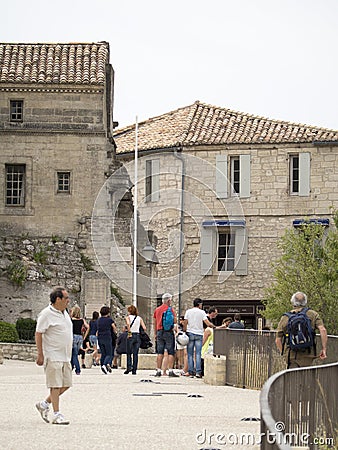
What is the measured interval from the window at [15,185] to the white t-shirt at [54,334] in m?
31.9

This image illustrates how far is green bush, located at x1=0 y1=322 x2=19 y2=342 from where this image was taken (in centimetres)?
3900

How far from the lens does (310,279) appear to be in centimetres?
4175

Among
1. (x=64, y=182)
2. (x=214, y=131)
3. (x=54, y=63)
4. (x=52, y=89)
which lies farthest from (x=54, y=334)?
(x=214, y=131)

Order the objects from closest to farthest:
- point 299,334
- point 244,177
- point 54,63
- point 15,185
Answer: point 299,334 → point 15,185 → point 54,63 → point 244,177

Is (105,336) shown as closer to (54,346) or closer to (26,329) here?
(54,346)

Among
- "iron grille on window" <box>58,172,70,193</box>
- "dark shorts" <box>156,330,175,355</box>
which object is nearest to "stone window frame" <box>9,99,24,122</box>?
"iron grille on window" <box>58,172,70,193</box>

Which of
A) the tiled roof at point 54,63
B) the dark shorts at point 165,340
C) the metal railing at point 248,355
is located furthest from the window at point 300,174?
the metal railing at point 248,355

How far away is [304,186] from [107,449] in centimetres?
4223

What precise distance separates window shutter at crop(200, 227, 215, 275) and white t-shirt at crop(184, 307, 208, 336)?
2768 centimetres

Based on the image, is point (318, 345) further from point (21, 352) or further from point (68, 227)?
point (68, 227)

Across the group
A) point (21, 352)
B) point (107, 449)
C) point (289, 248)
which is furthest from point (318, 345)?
point (289, 248)

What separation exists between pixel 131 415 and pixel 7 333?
Answer: 23.9 m

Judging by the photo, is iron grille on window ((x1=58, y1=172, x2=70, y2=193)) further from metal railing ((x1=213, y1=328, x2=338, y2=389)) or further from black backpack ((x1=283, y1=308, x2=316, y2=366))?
black backpack ((x1=283, y1=308, x2=316, y2=366))

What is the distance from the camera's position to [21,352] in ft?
124
